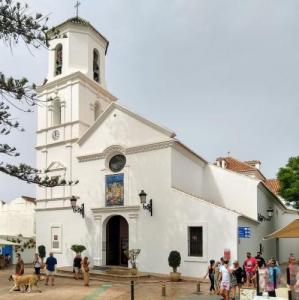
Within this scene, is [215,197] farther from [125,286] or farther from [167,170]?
[125,286]

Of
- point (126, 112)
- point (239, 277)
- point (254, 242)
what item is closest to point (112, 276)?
point (239, 277)

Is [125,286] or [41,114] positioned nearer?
[125,286]

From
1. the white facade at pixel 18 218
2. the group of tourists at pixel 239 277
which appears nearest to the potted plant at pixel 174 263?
the group of tourists at pixel 239 277

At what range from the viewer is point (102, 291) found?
17953 millimetres

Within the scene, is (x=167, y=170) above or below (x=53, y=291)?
above

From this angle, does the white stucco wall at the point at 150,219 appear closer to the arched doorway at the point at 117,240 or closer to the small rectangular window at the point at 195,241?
the small rectangular window at the point at 195,241

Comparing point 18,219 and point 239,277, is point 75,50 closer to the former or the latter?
point 239,277

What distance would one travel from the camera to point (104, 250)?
25.2 m

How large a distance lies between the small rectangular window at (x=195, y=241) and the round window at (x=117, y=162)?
5.96 m

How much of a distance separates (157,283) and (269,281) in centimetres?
749

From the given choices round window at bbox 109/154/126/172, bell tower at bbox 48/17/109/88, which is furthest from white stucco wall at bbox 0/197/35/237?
round window at bbox 109/154/126/172

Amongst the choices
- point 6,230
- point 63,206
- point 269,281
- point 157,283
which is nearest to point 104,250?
point 63,206

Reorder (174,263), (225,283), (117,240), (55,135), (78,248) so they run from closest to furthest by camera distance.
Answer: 1. (225,283)
2. (174,263)
3. (78,248)
4. (117,240)
5. (55,135)

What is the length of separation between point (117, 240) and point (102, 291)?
783 cm
